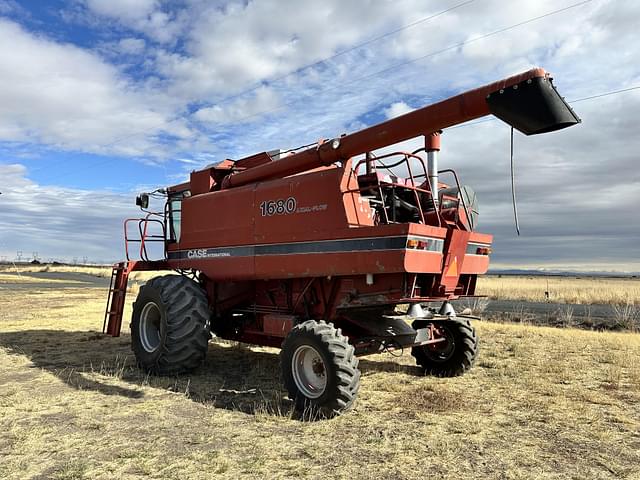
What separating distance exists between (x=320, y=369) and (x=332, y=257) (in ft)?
4.64

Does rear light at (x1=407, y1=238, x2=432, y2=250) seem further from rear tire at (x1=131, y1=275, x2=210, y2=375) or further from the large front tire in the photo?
rear tire at (x1=131, y1=275, x2=210, y2=375)

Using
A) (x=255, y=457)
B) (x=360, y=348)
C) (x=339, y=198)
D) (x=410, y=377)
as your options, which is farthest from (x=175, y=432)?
(x=410, y=377)

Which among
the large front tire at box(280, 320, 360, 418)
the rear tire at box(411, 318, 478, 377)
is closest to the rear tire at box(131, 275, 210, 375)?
the large front tire at box(280, 320, 360, 418)

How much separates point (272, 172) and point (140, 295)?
3.14 metres

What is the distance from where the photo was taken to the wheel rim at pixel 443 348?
8.24 meters

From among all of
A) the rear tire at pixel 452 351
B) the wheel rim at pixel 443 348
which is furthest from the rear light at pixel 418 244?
the wheel rim at pixel 443 348

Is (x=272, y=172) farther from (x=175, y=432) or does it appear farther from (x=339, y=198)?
(x=175, y=432)

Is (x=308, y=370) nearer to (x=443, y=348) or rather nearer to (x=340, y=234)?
(x=340, y=234)

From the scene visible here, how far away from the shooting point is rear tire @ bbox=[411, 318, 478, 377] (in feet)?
26.4

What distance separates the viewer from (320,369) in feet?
21.2

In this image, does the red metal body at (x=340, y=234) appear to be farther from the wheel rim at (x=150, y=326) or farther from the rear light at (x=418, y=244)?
the wheel rim at (x=150, y=326)

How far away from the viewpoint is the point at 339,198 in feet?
21.6

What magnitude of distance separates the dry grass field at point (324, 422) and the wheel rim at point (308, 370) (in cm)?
41

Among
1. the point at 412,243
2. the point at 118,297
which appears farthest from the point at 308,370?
the point at 118,297
